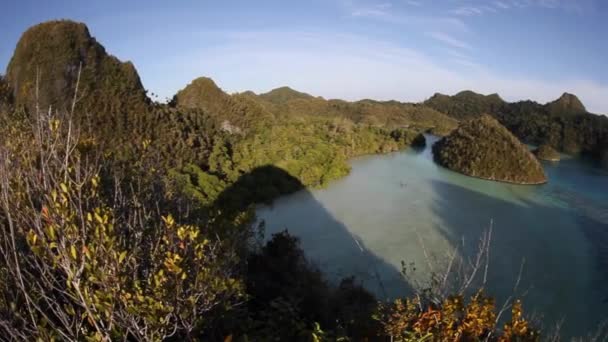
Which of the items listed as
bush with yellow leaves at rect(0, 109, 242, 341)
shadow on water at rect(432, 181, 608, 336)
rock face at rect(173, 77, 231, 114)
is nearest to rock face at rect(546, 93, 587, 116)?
shadow on water at rect(432, 181, 608, 336)

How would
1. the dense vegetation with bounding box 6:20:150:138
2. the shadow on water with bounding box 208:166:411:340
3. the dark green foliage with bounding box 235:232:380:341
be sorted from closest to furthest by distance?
the shadow on water with bounding box 208:166:411:340 < the dark green foliage with bounding box 235:232:380:341 < the dense vegetation with bounding box 6:20:150:138

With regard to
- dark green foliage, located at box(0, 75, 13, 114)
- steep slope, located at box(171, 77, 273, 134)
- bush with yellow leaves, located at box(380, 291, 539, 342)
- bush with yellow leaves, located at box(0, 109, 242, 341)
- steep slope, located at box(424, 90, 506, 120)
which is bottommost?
bush with yellow leaves, located at box(380, 291, 539, 342)

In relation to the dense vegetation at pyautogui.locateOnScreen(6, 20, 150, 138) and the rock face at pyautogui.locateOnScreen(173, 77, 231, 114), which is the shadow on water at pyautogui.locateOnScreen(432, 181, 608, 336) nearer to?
the dense vegetation at pyautogui.locateOnScreen(6, 20, 150, 138)

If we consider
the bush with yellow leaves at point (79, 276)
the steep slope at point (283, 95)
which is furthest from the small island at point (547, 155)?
the steep slope at point (283, 95)

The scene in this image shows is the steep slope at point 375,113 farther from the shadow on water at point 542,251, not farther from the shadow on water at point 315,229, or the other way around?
the shadow on water at point 542,251

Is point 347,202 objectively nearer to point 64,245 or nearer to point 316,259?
point 316,259

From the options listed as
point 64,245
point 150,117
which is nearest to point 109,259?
point 64,245
